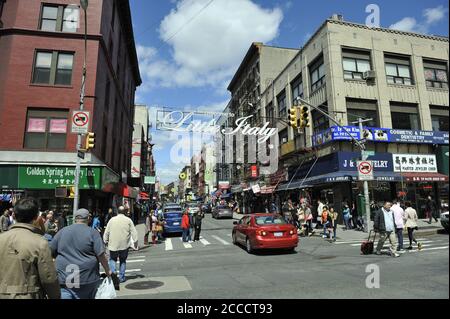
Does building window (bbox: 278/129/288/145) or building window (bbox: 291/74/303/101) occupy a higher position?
building window (bbox: 291/74/303/101)

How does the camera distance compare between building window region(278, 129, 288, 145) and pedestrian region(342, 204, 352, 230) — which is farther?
building window region(278, 129, 288, 145)

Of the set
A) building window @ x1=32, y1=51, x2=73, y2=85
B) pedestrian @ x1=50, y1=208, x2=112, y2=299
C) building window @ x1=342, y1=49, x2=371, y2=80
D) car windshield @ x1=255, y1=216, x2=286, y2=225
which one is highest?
building window @ x1=342, y1=49, x2=371, y2=80

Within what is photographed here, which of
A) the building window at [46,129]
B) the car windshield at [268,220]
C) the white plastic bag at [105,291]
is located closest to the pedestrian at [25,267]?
the white plastic bag at [105,291]

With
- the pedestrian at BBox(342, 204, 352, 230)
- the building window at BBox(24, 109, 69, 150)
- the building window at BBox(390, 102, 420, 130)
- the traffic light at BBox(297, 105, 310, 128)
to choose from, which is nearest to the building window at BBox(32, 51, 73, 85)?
the building window at BBox(24, 109, 69, 150)

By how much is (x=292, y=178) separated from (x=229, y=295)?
24.8 metres

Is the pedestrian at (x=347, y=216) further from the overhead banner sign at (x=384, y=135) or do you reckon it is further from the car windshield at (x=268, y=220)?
the car windshield at (x=268, y=220)

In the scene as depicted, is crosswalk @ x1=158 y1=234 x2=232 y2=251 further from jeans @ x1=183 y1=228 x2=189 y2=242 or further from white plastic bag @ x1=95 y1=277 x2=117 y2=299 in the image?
white plastic bag @ x1=95 y1=277 x2=117 y2=299

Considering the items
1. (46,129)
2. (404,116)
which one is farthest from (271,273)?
(404,116)

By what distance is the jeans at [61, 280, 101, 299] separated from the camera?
178 inches

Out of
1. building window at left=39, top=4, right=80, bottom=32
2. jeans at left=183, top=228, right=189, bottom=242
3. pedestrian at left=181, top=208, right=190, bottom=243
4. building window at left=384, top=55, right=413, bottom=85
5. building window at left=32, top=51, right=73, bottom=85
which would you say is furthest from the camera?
building window at left=384, top=55, right=413, bottom=85

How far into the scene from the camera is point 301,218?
755 inches
